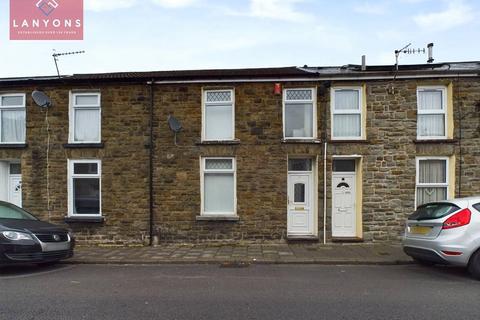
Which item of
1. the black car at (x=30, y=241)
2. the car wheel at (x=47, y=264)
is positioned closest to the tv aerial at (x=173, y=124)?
the black car at (x=30, y=241)

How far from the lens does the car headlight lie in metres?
7.52

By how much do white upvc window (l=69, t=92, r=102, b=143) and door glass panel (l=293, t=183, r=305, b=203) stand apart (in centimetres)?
611

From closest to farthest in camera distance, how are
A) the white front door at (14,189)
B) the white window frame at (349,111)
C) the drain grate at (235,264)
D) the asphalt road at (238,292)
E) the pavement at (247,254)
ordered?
the asphalt road at (238,292)
the drain grate at (235,264)
the pavement at (247,254)
the white window frame at (349,111)
the white front door at (14,189)

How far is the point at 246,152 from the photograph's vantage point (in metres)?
11.2

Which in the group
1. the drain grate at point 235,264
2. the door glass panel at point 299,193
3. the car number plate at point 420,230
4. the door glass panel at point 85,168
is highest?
the door glass panel at point 85,168

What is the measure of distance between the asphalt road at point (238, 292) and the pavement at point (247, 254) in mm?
446

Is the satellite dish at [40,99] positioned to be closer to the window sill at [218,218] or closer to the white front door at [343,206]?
the window sill at [218,218]

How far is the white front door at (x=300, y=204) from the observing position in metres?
11.5

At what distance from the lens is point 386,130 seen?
11062 mm

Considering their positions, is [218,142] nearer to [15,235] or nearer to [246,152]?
[246,152]

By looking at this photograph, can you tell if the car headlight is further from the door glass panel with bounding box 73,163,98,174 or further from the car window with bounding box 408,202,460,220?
the car window with bounding box 408,202,460,220

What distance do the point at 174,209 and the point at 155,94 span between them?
3453 mm

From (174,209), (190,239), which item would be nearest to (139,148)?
(174,209)

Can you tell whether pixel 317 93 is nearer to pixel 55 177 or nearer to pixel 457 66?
pixel 457 66
